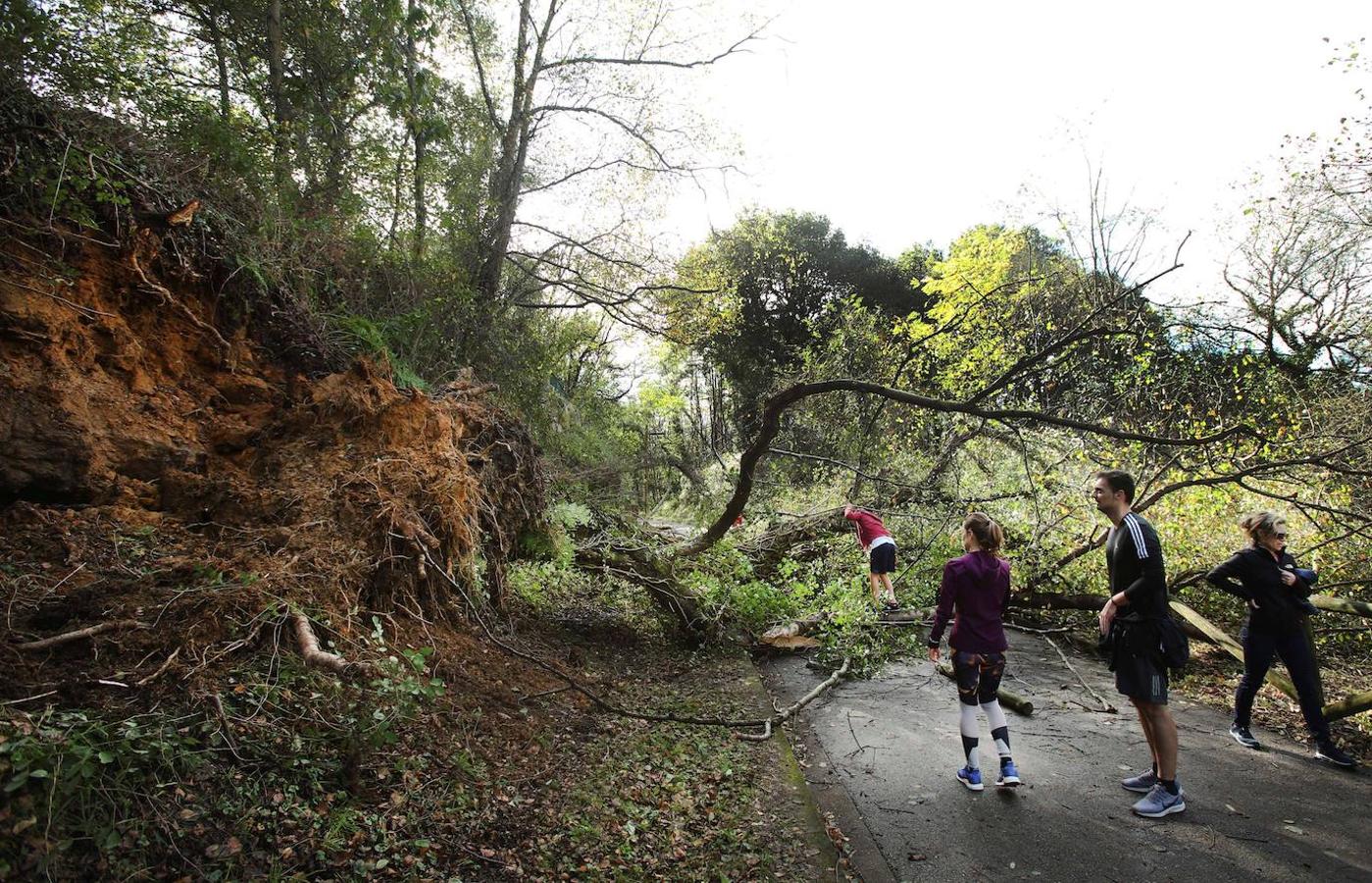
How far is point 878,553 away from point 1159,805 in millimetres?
3787

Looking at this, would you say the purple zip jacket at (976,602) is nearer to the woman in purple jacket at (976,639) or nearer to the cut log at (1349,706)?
the woman in purple jacket at (976,639)

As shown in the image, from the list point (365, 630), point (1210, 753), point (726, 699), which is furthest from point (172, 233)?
point (1210, 753)

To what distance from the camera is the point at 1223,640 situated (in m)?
7.00

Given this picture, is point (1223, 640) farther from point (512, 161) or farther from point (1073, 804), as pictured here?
point (512, 161)

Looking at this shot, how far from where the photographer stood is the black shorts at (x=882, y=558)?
7559mm

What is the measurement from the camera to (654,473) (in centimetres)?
1515

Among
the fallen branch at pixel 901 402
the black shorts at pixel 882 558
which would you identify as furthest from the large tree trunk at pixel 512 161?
the black shorts at pixel 882 558

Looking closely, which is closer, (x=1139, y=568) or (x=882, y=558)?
(x=1139, y=568)

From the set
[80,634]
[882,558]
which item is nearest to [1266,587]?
[882,558]

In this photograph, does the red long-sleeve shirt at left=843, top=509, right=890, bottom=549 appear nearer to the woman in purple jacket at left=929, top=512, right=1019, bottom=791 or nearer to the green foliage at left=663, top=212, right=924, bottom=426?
the woman in purple jacket at left=929, top=512, right=1019, bottom=791

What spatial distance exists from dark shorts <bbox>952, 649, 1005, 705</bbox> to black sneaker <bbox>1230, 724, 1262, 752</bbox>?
251cm

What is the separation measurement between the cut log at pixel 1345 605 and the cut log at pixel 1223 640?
2.43 feet

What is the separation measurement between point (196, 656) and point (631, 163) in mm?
12023

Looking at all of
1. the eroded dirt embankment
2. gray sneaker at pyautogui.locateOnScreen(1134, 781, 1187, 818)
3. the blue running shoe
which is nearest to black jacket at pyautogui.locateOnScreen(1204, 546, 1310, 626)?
gray sneaker at pyautogui.locateOnScreen(1134, 781, 1187, 818)
